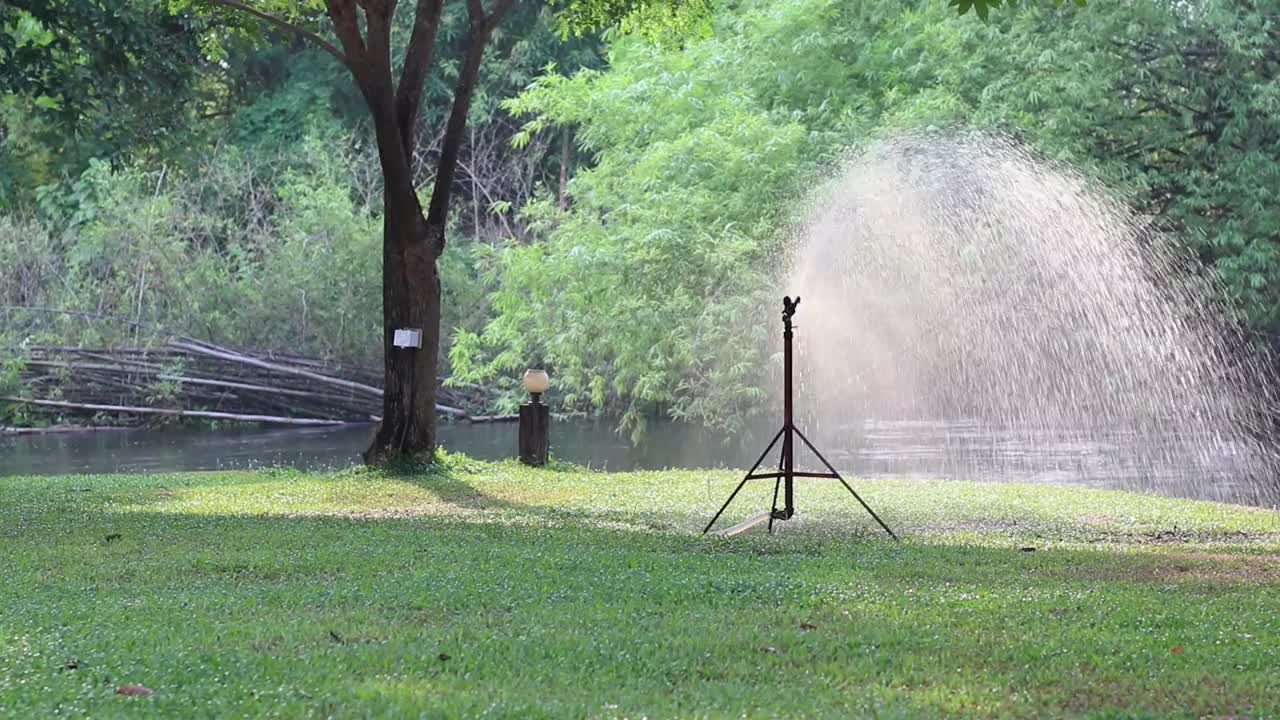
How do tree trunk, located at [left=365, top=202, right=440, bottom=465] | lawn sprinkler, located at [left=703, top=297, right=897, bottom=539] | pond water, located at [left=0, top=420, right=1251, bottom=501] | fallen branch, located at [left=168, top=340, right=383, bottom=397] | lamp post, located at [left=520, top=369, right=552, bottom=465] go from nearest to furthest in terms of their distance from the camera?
lawn sprinkler, located at [left=703, top=297, right=897, bottom=539], tree trunk, located at [left=365, top=202, right=440, bottom=465], lamp post, located at [left=520, top=369, right=552, bottom=465], pond water, located at [left=0, top=420, right=1251, bottom=501], fallen branch, located at [left=168, top=340, right=383, bottom=397]

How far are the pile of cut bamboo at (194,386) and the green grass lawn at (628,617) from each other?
21.6 metres

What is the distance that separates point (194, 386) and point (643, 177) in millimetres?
11502

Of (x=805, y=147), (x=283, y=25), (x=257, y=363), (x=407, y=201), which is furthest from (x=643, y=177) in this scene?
(x=283, y=25)

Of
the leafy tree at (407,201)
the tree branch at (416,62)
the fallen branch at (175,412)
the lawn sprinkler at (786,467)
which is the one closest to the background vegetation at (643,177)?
the fallen branch at (175,412)

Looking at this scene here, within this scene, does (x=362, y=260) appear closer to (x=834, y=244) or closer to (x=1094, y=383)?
(x=834, y=244)

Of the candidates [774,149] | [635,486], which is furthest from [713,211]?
[635,486]

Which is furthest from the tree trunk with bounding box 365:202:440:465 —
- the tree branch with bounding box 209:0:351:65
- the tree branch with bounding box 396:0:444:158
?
the tree branch with bounding box 209:0:351:65

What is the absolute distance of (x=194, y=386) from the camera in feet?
119

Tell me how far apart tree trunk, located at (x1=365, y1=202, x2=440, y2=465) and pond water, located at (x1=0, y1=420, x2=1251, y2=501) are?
18.8 ft

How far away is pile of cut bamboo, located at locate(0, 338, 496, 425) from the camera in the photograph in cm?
3509

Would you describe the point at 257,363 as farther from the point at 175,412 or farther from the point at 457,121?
the point at 457,121

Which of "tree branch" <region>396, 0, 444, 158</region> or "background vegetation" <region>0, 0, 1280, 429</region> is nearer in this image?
"tree branch" <region>396, 0, 444, 158</region>

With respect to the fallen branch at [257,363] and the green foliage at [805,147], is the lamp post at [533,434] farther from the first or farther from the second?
the fallen branch at [257,363]

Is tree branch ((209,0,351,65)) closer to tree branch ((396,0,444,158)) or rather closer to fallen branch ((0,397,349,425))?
tree branch ((396,0,444,158))
